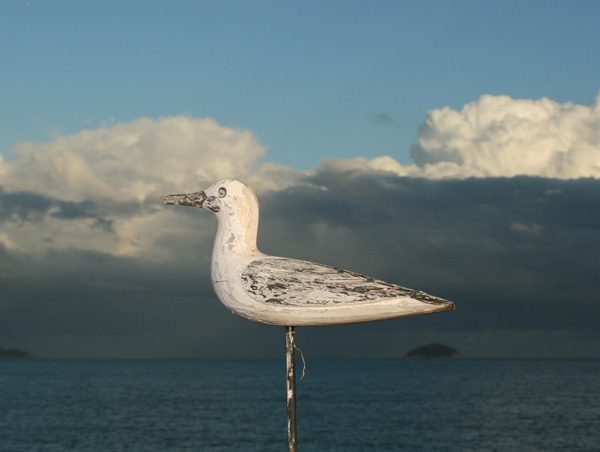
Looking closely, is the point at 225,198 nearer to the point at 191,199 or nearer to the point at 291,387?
the point at 191,199

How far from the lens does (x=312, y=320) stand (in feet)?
16.7

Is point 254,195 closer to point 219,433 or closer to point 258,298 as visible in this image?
point 258,298

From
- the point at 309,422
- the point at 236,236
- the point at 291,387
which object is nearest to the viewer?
the point at 291,387

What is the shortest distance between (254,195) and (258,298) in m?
1.12

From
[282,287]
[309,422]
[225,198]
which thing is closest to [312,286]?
[282,287]

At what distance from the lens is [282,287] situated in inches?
205

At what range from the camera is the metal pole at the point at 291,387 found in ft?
16.6

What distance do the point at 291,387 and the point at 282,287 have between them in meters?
0.79

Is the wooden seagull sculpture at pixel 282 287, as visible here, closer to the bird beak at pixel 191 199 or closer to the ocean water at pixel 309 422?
the bird beak at pixel 191 199

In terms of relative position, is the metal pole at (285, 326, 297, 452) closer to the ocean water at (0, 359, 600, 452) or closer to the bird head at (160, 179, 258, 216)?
the bird head at (160, 179, 258, 216)

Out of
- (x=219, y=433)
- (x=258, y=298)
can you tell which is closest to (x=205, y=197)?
(x=258, y=298)

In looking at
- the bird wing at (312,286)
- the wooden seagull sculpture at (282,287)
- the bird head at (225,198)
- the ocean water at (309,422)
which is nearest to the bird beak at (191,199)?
the bird head at (225,198)

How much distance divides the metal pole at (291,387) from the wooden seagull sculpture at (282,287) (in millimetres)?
150

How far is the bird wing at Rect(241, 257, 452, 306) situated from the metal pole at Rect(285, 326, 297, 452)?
12.9 inches
